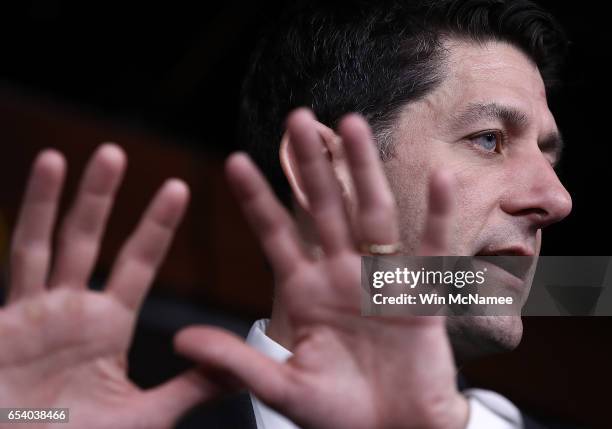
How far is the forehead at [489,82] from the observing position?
95cm

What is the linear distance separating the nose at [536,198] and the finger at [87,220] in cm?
47

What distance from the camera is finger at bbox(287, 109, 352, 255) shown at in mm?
620


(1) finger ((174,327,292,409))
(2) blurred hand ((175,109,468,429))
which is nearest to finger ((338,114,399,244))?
(2) blurred hand ((175,109,468,429))

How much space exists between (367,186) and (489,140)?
0.39m

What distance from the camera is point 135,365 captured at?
2.12 metres

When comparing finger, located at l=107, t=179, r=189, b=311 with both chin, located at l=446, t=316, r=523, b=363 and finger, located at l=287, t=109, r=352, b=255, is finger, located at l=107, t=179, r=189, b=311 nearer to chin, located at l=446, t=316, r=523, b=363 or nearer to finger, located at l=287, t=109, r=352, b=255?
finger, located at l=287, t=109, r=352, b=255

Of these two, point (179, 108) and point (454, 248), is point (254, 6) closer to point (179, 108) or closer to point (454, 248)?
point (179, 108)

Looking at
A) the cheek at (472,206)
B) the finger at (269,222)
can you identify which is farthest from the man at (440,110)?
the finger at (269,222)

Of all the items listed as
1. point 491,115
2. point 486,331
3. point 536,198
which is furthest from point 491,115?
point 486,331

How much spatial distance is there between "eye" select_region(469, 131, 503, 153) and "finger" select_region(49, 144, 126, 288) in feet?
1.54

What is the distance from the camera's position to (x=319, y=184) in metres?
0.63

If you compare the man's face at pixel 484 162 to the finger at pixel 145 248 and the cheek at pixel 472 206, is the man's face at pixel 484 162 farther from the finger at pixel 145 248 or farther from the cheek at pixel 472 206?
the finger at pixel 145 248

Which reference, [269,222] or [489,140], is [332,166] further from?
[269,222]

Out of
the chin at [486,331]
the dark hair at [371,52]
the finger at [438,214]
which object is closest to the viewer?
the finger at [438,214]
